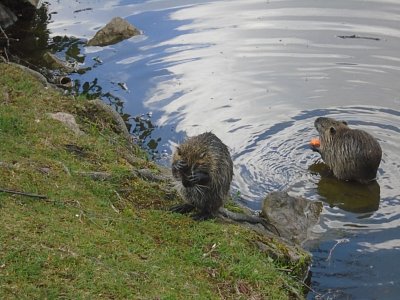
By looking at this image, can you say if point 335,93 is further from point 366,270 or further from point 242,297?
point 242,297

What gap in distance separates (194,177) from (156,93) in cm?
537

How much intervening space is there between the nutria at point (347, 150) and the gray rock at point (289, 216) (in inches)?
57.0

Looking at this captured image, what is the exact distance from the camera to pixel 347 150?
9047 millimetres

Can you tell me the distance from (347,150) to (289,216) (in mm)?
2017

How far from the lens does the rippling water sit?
7.55m

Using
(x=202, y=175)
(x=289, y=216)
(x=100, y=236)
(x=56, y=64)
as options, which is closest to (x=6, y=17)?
(x=56, y=64)

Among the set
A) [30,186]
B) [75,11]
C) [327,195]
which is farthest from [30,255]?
[75,11]

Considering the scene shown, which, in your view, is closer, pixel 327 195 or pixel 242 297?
pixel 242 297

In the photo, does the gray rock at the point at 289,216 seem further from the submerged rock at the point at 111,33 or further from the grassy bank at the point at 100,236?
the submerged rock at the point at 111,33

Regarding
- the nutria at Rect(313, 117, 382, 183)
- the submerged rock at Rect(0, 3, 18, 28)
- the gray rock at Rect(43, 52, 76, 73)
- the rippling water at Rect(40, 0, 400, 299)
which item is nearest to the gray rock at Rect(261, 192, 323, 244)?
the rippling water at Rect(40, 0, 400, 299)

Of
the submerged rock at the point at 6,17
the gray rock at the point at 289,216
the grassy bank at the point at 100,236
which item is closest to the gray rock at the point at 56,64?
the submerged rock at the point at 6,17

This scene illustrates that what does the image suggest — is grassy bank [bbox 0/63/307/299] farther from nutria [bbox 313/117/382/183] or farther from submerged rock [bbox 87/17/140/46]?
submerged rock [bbox 87/17/140/46]

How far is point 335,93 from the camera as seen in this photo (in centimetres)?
1105

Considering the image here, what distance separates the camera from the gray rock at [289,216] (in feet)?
24.0
